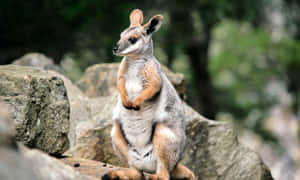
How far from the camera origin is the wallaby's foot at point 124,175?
14.5 feet

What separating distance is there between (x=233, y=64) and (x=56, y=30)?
10.6 metres

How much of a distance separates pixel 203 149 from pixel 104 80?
2588mm

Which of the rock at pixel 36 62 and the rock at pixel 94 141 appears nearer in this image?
the rock at pixel 94 141

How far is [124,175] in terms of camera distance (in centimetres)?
462

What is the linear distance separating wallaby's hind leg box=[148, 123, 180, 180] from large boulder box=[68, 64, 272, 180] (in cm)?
206

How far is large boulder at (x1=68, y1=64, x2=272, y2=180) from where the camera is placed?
668 cm

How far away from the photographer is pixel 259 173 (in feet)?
21.6

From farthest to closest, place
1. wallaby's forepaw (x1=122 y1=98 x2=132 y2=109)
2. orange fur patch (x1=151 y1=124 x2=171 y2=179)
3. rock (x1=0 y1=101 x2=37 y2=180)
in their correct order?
wallaby's forepaw (x1=122 y1=98 x2=132 y2=109) → orange fur patch (x1=151 y1=124 x2=171 y2=179) → rock (x1=0 y1=101 x2=37 y2=180)

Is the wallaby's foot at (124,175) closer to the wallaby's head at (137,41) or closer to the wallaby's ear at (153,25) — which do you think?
the wallaby's head at (137,41)

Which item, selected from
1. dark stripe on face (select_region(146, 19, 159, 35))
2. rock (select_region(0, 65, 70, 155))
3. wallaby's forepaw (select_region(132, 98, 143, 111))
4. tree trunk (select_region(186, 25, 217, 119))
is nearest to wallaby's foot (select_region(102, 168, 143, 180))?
wallaby's forepaw (select_region(132, 98, 143, 111))

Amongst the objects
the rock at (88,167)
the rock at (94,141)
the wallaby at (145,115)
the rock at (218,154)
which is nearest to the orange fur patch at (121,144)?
the wallaby at (145,115)

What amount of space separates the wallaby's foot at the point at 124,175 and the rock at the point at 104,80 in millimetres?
3670

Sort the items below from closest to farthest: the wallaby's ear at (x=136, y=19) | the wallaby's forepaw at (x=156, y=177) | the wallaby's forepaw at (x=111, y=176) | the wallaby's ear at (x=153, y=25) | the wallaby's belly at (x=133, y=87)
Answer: the wallaby's forepaw at (x=111, y=176), the wallaby's forepaw at (x=156, y=177), the wallaby's belly at (x=133, y=87), the wallaby's ear at (x=153, y=25), the wallaby's ear at (x=136, y=19)

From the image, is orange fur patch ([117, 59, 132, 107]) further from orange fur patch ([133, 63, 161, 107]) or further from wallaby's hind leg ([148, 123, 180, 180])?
wallaby's hind leg ([148, 123, 180, 180])
